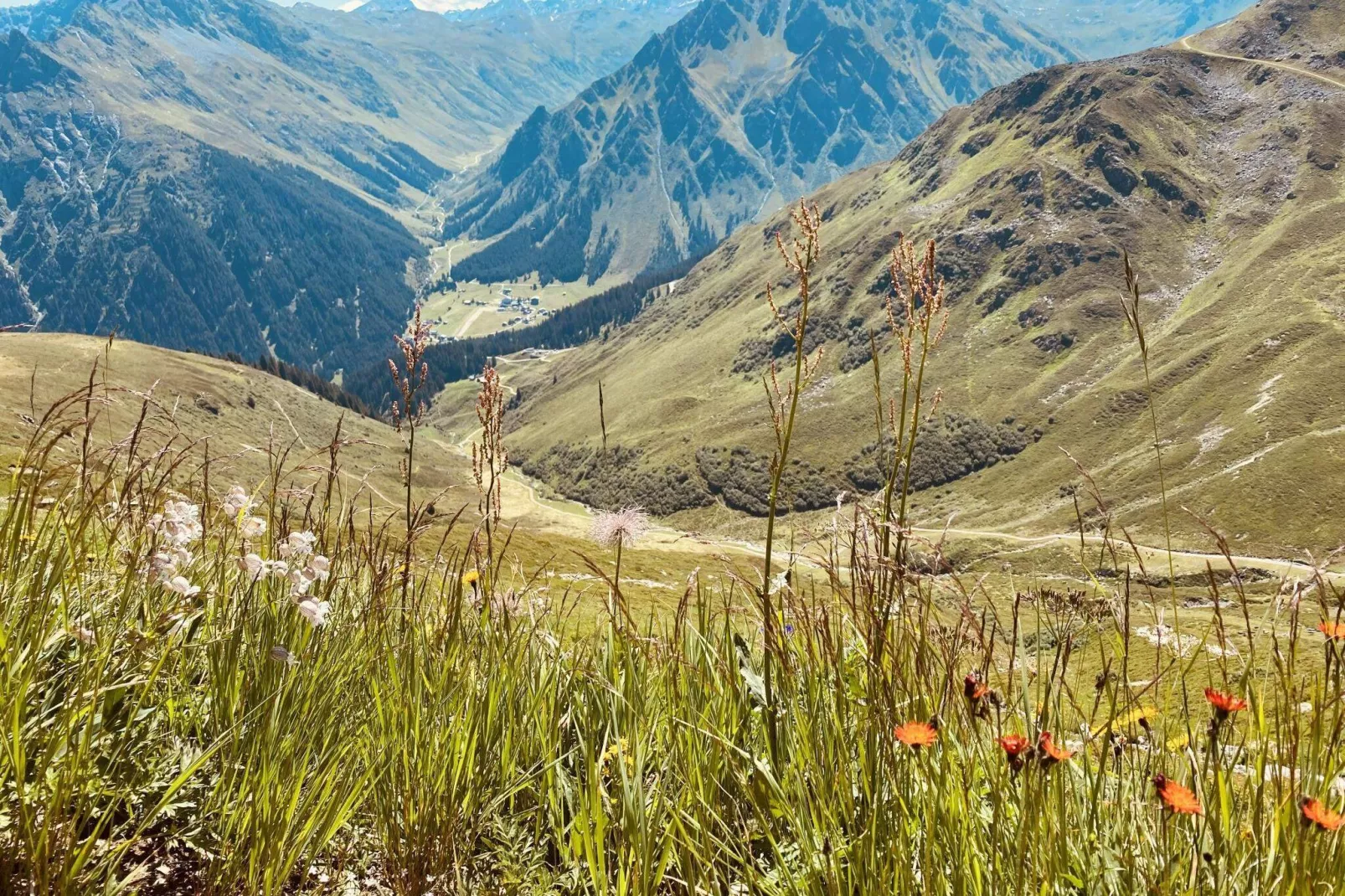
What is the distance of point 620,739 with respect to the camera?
3510 millimetres

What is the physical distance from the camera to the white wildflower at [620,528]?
4273 millimetres

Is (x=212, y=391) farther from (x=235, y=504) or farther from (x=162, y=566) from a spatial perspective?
(x=162, y=566)

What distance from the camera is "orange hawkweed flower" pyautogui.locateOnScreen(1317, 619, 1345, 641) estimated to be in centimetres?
252

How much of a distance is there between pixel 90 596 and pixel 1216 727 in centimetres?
474

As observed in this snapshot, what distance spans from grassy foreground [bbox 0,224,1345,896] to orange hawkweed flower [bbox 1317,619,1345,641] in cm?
1

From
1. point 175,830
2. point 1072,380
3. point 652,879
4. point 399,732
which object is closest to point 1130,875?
point 652,879

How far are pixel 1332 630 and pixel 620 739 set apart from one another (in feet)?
8.58

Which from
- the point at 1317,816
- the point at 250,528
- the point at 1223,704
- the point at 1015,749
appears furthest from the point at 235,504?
the point at 1317,816

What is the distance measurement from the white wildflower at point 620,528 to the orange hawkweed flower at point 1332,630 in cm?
280

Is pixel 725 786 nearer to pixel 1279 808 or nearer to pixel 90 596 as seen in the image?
pixel 1279 808

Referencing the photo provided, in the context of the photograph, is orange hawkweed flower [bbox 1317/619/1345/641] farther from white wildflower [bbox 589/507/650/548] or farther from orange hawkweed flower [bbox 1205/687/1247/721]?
white wildflower [bbox 589/507/650/548]

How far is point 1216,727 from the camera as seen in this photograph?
240 cm

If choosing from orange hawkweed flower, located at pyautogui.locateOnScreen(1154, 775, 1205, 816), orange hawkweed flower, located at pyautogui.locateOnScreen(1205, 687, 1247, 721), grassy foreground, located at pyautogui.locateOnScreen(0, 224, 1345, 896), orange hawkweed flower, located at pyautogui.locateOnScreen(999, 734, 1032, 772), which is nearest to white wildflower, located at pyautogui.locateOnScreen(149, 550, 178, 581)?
grassy foreground, located at pyautogui.locateOnScreen(0, 224, 1345, 896)

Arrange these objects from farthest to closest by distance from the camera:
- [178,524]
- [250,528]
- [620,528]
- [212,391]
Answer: [212,391] < [620,528] < [250,528] < [178,524]
